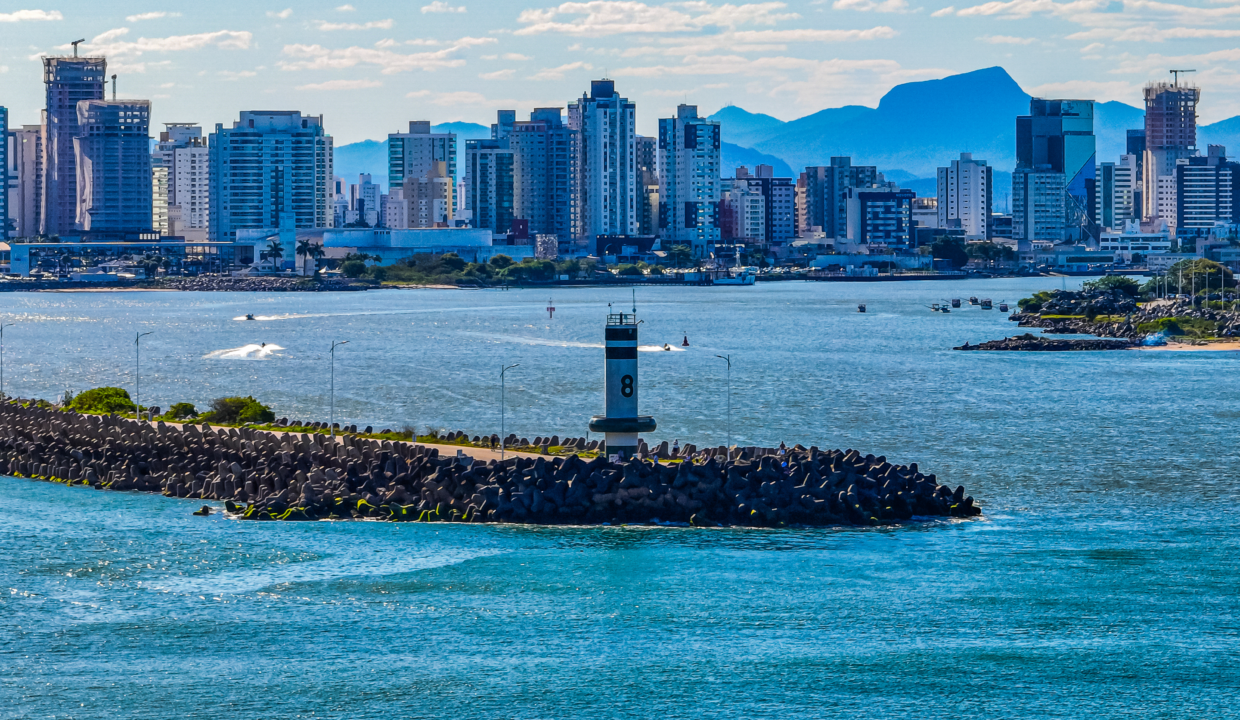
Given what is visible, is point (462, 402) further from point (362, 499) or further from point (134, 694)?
point (134, 694)

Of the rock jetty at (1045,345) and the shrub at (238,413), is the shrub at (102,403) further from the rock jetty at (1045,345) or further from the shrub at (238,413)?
the rock jetty at (1045,345)

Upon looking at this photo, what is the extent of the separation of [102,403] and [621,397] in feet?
58.7

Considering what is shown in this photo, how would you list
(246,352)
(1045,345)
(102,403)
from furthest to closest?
(1045,345) → (246,352) → (102,403)

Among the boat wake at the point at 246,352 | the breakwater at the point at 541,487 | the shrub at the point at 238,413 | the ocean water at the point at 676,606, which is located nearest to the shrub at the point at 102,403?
the shrub at the point at 238,413

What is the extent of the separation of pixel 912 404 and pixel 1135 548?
26.7m

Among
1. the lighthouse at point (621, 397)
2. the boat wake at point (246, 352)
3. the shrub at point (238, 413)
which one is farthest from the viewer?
the boat wake at point (246, 352)

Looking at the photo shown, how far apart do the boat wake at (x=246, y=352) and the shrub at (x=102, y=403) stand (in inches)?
1360

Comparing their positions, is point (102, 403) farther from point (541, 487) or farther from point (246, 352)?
point (246, 352)

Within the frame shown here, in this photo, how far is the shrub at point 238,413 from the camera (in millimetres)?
40062

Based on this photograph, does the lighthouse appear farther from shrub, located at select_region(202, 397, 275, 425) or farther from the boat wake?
the boat wake

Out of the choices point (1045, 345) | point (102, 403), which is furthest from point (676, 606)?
point (1045, 345)

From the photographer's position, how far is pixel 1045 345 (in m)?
83.1

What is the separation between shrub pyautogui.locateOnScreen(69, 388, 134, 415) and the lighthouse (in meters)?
16.9

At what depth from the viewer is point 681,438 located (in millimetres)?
44375
